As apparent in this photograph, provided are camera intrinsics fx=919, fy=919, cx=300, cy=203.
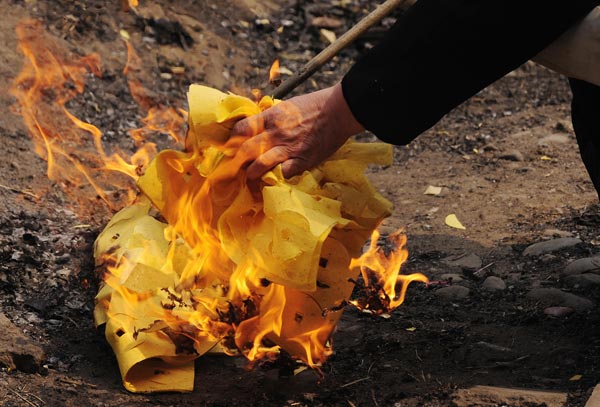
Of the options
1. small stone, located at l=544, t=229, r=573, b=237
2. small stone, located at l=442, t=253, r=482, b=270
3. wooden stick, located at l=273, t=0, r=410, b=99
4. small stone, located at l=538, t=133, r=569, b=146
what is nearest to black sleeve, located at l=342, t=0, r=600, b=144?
wooden stick, located at l=273, t=0, r=410, b=99

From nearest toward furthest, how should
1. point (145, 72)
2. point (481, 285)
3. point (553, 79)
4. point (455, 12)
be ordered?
point (455, 12)
point (481, 285)
point (145, 72)
point (553, 79)

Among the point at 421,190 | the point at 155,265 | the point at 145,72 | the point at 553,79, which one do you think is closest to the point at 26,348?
the point at 155,265

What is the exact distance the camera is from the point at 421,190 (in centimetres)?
531

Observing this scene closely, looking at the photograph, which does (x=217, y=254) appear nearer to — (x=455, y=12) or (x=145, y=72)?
(x=455, y=12)

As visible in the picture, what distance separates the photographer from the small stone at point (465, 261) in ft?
13.7

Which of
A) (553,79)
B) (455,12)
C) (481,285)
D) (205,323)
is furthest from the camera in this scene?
(553,79)

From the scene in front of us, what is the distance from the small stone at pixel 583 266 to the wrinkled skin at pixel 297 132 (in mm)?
1429

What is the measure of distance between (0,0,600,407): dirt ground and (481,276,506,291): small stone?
0.05 feet

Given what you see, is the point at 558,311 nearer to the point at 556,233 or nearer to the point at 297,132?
the point at 556,233

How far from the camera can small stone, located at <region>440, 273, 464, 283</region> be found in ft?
13.3

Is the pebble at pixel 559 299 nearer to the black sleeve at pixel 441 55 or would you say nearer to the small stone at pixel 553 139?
the black sleeve at pixel 441 55

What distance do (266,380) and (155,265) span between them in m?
0.58

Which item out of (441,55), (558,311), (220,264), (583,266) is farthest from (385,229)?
(441,55)

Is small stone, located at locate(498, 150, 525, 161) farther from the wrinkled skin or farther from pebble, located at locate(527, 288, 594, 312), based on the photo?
the wrinkled skin
